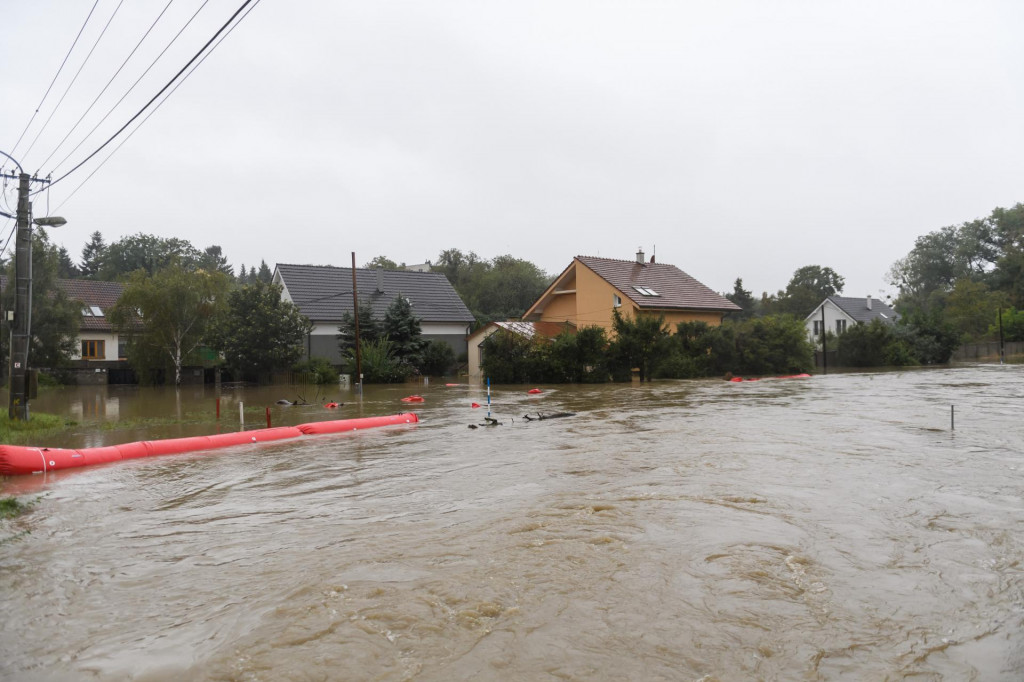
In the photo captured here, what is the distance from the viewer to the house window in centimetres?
4169

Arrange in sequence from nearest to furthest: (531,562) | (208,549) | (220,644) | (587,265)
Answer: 1. (220,644)
2. (531,562)
3. (208,549)
4. (587,265)

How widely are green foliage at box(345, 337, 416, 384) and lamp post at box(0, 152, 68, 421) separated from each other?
18001 millimetres

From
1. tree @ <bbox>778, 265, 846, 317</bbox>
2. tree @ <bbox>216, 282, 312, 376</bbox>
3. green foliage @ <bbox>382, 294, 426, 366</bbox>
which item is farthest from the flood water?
tree @ <bbox>778, 265, 846, 317</bbox>

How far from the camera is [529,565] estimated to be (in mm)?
6742

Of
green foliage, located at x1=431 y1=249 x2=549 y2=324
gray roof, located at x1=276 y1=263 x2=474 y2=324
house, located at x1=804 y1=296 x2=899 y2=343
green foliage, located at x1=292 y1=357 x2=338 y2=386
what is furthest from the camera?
green foliage, located at x1=431 y1=249 x2=549 y2=324

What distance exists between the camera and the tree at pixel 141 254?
86.4 metres

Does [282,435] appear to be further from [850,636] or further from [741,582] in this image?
[850,636]

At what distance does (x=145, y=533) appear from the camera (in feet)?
26.6

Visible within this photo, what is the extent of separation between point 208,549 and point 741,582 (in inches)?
212

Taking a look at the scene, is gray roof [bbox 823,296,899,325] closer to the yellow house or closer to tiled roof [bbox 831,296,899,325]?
tiled roof [bbox 831,296,899,325]

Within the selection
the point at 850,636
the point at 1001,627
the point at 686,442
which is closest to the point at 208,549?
the point at 850,636

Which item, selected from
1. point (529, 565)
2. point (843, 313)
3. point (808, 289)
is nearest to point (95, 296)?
point (529, 565)

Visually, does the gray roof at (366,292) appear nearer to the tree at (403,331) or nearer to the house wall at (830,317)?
the tree at (403,331)

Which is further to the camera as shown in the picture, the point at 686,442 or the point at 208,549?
the point at 686,442
